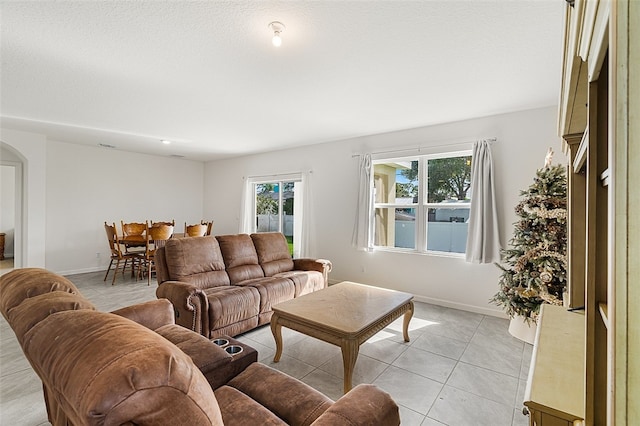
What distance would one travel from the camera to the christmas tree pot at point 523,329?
2.76 meters

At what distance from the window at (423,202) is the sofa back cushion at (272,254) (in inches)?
57.4

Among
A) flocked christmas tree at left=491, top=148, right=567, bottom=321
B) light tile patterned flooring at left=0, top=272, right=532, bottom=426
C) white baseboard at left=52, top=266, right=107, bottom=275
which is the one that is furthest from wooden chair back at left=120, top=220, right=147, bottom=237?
flocked christmas tree at left=491, top=148, right=567, bottom=321

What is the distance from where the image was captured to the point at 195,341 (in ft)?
5.37

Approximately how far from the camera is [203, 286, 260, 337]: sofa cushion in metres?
2.64

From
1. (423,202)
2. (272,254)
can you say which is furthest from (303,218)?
(423,202)

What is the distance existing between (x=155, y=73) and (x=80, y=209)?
14.5 feet

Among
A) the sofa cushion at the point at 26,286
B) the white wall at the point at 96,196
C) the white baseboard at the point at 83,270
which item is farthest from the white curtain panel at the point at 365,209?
the white baseboard at the point at 83,270

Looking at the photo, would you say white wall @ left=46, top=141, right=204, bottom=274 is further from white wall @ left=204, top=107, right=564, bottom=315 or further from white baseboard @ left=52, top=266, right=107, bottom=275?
white wall @ left=204, top=107, right=564, bottom=315

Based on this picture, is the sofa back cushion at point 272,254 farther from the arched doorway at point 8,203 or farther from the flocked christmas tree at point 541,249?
the arched doorway at point 8,203

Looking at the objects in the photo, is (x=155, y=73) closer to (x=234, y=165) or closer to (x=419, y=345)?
Answer: (x=419, y=345)

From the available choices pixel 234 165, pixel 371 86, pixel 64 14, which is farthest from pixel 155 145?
pixel 371 86

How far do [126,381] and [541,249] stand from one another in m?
3.04

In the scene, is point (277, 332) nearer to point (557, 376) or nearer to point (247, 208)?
point (557, 376)

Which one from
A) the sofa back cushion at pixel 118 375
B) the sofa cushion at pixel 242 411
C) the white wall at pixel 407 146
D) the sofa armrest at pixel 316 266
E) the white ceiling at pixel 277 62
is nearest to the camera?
the sofa back cushion at pixel 118 375
